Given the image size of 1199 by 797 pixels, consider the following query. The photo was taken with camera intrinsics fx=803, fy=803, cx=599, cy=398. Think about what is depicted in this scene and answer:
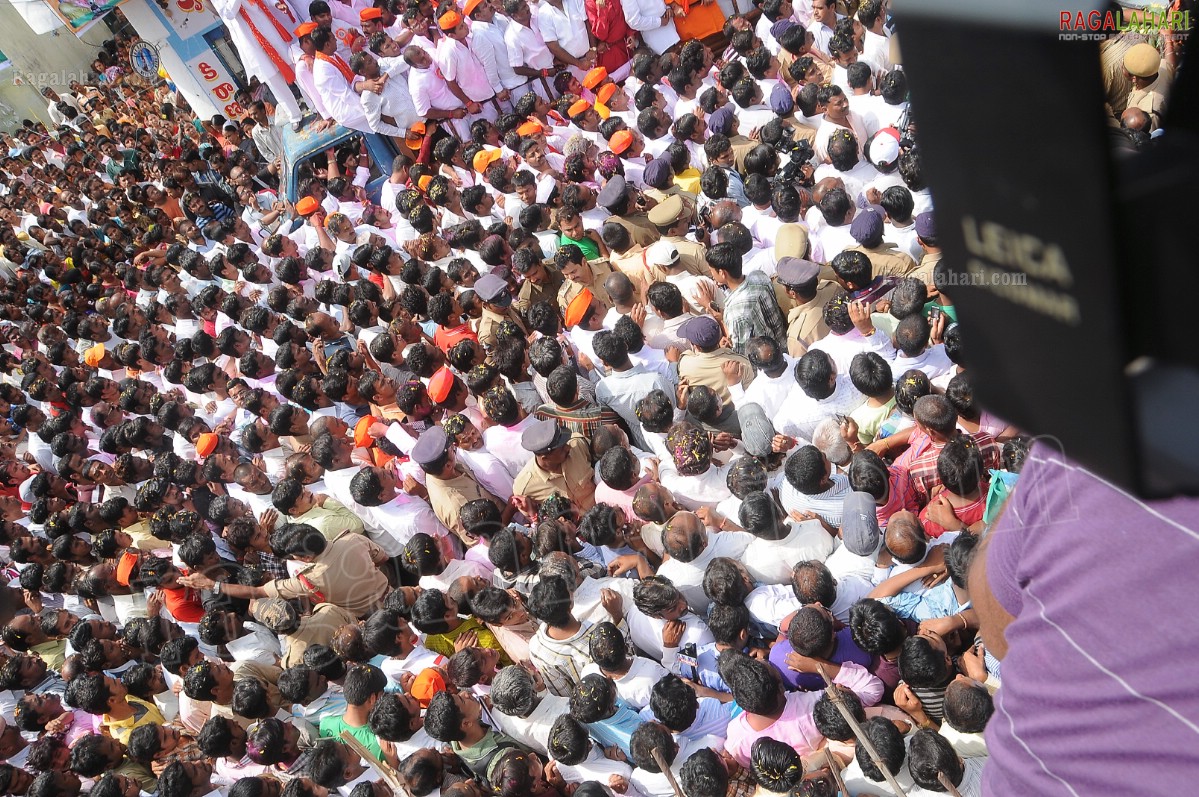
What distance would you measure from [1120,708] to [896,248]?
12.4 ft

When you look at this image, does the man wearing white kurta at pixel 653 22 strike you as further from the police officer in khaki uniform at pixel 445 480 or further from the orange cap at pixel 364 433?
the police officer in khaki uniform at pixel 445 480

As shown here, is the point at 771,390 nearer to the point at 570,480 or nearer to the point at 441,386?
A: the point at 570,480

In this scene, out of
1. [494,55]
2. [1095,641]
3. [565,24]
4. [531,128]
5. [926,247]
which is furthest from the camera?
[494,55]

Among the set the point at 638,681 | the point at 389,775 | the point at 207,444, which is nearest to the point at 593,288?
the point at 638,681

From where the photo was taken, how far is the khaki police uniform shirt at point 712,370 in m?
4.26

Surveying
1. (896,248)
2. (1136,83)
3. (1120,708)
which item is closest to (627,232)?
(896,248)

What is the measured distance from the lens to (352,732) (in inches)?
153

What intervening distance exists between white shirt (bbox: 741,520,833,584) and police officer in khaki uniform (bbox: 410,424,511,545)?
5.33 ft

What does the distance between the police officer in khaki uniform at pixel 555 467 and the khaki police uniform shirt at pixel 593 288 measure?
1191mm

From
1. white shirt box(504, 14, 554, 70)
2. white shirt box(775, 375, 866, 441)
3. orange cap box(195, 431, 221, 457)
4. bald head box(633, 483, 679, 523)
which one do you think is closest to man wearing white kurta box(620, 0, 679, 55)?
white shirt box(504, 14, 554, 70)

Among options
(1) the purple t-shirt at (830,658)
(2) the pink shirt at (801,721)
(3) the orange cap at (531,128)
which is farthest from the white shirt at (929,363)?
(3) the orange cap at (531,128)

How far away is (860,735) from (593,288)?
12.1ft

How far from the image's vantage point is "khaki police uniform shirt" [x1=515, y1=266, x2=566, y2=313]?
5734mm

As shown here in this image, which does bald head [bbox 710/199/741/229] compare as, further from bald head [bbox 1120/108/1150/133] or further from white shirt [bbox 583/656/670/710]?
white shirt [bbox 583/656/670/710]
